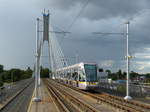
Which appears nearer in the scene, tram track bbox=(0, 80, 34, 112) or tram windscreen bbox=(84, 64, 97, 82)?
tram track bbox=(0, 80, 34, 112)

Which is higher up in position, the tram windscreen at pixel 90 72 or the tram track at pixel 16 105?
the tram windscreen at pixel 90 72

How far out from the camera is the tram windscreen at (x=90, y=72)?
26.0 m

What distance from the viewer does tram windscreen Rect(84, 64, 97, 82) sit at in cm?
2595

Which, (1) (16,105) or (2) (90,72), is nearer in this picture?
(1) (16,105)

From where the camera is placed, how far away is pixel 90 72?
26.2 metres

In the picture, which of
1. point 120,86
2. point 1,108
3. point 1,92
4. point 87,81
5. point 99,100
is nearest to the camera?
point 1,108

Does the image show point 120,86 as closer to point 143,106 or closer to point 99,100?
point 99,100

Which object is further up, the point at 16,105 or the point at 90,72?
the point at 90,72

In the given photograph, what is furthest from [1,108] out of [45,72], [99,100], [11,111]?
[45,72]

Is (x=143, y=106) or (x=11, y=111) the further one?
(x=143, y=106)

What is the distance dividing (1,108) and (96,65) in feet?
46.1

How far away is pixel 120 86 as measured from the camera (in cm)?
3038

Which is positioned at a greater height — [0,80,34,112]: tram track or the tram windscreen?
the tram windscreen

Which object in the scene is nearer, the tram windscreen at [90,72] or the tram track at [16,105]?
the tram track at [16,105]
